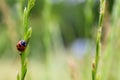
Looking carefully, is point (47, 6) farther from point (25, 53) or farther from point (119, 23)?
point (25, 53)

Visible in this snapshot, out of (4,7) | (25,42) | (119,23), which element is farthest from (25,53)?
(4,7)

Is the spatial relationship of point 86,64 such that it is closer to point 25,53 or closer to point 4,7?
point 4,7

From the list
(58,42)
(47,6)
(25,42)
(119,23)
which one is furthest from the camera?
(58,42)

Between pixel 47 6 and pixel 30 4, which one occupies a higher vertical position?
pixel 30 4

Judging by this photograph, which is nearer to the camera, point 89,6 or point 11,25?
point 89,6

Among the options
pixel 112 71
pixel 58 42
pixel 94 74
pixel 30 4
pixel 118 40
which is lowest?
pixel 112 71

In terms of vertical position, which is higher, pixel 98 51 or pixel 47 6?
pixel 98 51

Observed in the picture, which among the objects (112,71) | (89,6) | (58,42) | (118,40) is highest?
(89,6)

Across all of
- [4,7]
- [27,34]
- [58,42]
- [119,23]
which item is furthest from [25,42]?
[58,42]

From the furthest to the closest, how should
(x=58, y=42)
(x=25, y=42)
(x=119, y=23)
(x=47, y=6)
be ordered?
1. (x=58, y=42)
2. (x=47, y=6)
3. (x=119, y=23)
4. (x=25, y=42)
